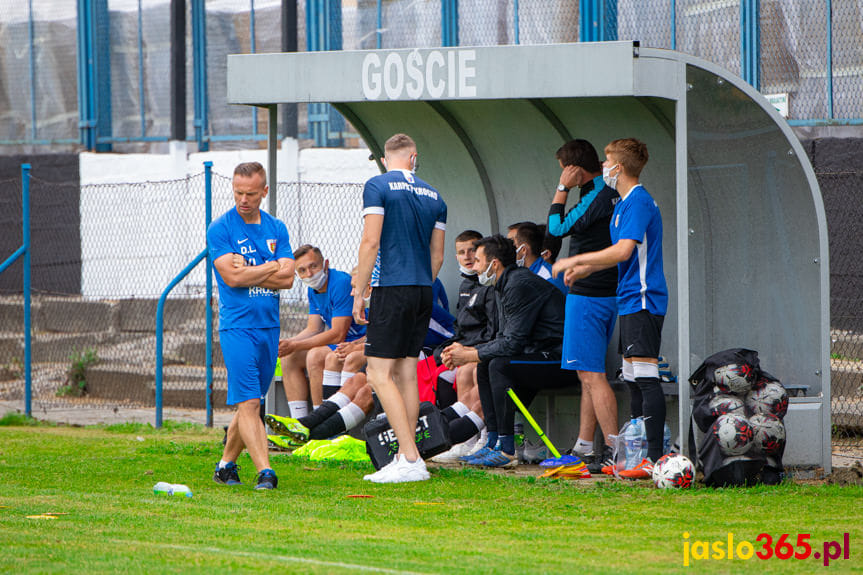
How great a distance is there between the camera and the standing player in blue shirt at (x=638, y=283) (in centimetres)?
667

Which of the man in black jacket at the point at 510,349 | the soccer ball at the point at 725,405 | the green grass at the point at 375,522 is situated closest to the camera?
the green grass at the point at 375,522

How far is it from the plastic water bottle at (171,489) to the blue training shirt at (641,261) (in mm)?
2562

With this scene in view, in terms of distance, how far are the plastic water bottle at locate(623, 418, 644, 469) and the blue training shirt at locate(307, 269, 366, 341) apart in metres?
2.50

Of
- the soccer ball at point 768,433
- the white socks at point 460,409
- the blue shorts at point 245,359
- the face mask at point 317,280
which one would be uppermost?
the face mask at point 317,280

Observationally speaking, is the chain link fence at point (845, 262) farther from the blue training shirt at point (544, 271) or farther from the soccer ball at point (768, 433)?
the soccer ball at point (768, 433)

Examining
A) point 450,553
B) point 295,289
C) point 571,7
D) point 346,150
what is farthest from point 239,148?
point 450,553

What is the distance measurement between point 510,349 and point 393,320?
3.43 feet

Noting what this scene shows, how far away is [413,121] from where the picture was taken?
927 centimetres

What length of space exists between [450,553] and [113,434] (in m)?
5.79

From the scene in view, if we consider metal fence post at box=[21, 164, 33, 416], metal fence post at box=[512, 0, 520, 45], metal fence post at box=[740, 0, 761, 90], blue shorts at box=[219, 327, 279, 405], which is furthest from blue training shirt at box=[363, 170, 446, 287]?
metal fence post at box=[512, 0, 520, 45]

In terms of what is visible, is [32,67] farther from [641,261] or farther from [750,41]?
Answer: [641,261]

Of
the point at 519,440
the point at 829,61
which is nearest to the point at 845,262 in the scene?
the point at 829,61

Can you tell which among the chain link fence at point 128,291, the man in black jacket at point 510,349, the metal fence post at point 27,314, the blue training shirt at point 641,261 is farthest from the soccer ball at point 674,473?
the chain link fence at point 128,291

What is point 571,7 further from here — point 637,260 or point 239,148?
point 637,260
